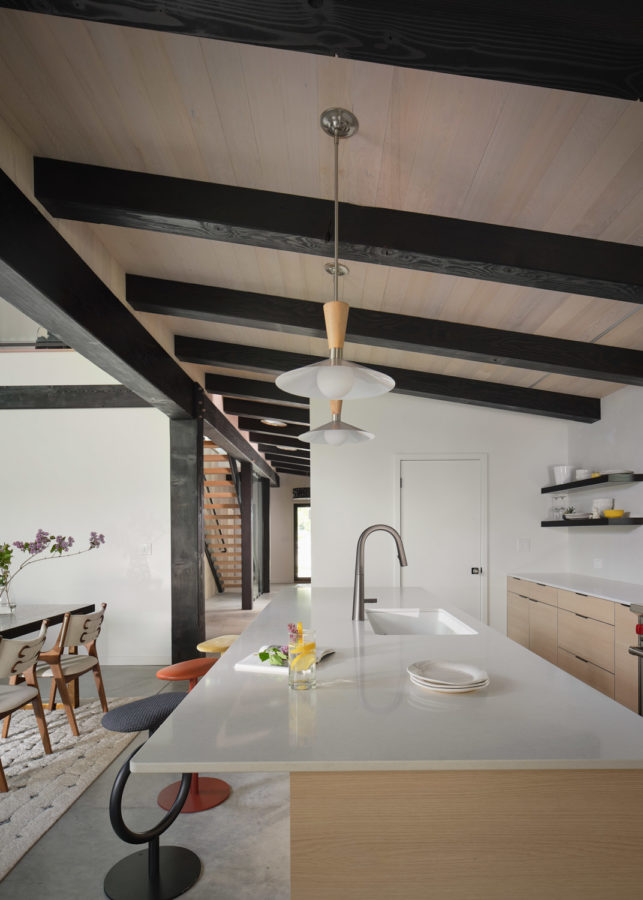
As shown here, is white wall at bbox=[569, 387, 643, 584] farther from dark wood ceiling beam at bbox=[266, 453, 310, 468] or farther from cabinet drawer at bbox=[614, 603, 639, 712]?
dark wood ceiling beam at bbox=[266, 453, 310, 468]

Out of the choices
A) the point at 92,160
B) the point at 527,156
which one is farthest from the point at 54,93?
the point at 527,156

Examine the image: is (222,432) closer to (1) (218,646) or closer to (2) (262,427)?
(2) (262,427)

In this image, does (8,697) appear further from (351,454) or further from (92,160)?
(351,454)

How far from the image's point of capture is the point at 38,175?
238 cm

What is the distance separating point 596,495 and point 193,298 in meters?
3.48

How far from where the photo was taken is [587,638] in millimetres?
3805

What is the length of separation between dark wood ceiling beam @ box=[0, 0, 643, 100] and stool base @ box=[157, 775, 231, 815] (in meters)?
2.87

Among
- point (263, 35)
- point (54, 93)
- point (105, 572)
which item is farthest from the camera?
point (105, 572)

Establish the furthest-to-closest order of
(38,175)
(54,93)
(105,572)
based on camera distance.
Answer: (105,572)
(38,175)
(54,93)

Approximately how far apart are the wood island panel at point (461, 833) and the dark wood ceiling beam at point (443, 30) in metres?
1.49

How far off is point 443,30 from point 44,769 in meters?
3.62

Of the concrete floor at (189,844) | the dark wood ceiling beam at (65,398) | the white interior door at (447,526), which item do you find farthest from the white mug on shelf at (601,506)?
the dark wood ceiling beam at (65,398)

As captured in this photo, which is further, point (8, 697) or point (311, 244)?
point (8, 697)

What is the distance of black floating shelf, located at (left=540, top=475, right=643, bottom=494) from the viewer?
13.4 ft
